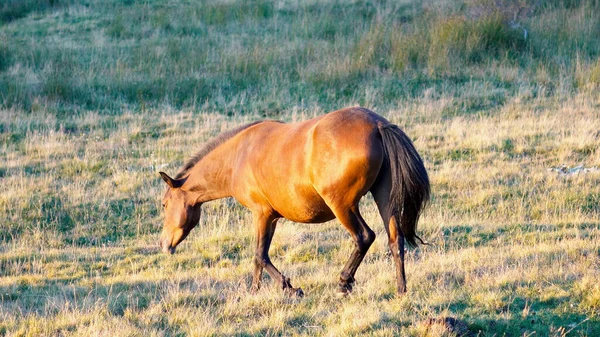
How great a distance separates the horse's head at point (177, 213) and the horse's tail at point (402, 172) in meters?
2.52

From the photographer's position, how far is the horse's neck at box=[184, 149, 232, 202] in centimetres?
731

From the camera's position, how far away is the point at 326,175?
5.91m

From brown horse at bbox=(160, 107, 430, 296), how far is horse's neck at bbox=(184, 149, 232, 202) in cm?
1

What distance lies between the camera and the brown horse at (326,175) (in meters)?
5.76

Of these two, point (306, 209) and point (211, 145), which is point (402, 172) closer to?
point (306, 209)

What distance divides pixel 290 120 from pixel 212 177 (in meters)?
7.19

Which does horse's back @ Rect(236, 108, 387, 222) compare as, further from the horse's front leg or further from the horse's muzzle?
the horse's muzzle

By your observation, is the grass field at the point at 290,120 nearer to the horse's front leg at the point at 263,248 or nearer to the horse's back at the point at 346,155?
the horse's front leg at the point at 263,248

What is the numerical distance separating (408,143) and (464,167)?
19.0ft

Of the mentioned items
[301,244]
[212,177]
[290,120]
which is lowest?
[290,120]

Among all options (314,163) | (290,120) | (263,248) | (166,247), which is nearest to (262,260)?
(263,248)

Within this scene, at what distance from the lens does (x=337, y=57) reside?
18.1 m

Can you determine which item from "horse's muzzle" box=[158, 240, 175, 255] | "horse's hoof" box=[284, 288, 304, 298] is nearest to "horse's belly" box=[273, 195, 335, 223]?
"horse's hoof" box=[284, 288, 304, 298]

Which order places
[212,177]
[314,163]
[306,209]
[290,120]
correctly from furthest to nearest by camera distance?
[290,120] < [212,177] < [306,209] < [314,163]
